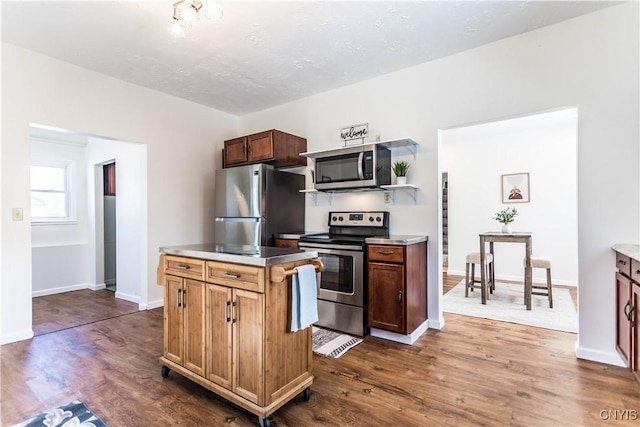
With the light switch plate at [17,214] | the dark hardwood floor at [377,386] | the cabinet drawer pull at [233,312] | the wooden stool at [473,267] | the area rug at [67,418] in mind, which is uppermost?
the light switch plate at [17,214]

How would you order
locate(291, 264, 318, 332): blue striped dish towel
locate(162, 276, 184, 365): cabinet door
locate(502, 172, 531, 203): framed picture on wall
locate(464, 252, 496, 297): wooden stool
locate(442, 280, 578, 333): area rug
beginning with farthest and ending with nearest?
locate(502, 172, 531, 203): framed picture on wall, locate(464, 252, 496, 297): wooden stool, locate(442, 280, 578, 333): area rug, locate(162, 276, 184, 365): cabinet door, locate(291, 264, 318, 332): blue striped dish towel

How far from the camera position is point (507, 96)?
2.80 m

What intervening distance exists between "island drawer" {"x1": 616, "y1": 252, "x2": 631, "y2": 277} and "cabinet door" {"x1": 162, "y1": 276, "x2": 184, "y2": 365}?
285 centimetres

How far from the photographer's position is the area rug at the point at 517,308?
3.28 m

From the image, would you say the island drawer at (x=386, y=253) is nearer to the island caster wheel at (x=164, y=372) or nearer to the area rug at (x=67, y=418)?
the island caster wheel at (x=164, y=372)

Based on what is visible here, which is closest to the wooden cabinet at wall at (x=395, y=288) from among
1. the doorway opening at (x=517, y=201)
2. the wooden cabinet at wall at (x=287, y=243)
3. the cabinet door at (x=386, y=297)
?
the cabinet door at (x=386, y=297)

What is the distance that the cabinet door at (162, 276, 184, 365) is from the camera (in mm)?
2102

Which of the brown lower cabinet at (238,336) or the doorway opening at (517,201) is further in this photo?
the doorway opening at (517,201)

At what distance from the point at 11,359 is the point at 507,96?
454 centimetres

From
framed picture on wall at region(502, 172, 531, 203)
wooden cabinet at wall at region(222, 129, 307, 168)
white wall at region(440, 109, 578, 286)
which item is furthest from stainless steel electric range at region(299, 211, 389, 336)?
framed picture on wall at region(502, 172, 531, 203)

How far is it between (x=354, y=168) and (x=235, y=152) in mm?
1735

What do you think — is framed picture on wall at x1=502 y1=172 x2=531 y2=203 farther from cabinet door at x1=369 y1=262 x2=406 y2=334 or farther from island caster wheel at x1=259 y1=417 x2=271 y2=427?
island caster wheel at x1=259 y1=417 x2=271 y2=427

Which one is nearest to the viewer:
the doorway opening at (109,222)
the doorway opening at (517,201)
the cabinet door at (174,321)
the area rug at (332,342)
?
the cabinet door at (174,321)

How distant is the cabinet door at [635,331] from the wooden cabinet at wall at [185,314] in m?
2.55
